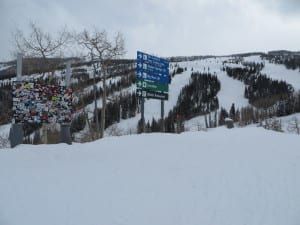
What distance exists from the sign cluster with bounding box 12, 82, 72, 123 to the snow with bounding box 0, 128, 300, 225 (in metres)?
1.67

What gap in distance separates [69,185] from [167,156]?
13.1 ft

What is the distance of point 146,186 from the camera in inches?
297

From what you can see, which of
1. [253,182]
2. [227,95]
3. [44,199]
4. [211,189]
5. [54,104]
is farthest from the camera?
[227,95]

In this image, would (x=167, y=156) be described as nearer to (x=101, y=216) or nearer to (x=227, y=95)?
(x=101, y=216)

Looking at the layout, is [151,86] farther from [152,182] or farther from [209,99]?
[209,99]

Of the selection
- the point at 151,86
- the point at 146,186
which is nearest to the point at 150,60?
the point at 151,86

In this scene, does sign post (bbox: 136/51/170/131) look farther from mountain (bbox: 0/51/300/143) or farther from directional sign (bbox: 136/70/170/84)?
mountain (bbox: 0/51/300/143)

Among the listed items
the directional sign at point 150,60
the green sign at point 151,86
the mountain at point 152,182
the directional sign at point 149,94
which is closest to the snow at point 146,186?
the mountain at point 152,182

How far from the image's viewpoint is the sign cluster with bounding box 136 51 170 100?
64.2 ft

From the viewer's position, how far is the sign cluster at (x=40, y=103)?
12.1m

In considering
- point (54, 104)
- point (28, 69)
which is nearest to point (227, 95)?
point (28, 69)

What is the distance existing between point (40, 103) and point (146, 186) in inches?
264

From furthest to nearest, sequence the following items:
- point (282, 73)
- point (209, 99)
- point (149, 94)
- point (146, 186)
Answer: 1. point (282, 73)
2. point (209, 99)
3. point (149, 94)
4. point (146, 186)

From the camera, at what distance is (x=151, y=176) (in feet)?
27.0
